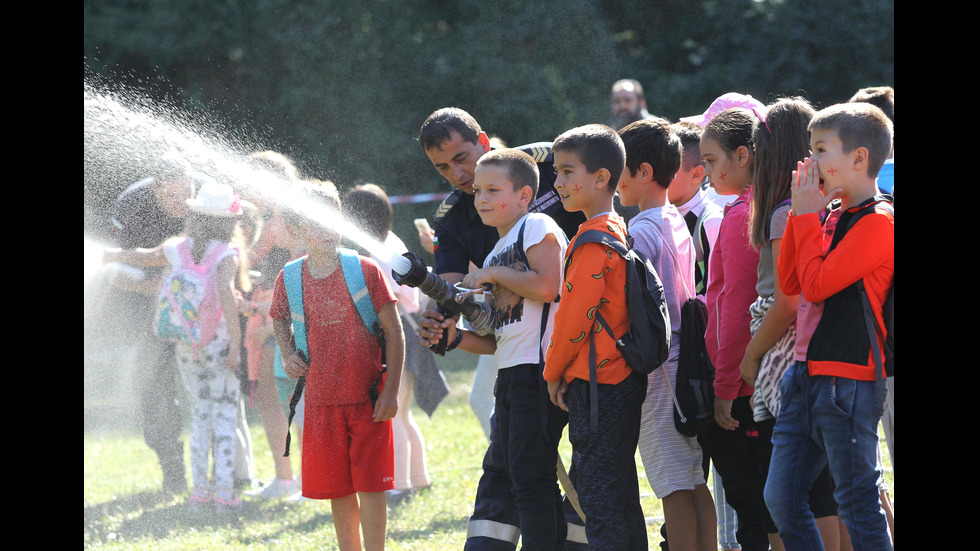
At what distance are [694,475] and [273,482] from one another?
3.63 meters

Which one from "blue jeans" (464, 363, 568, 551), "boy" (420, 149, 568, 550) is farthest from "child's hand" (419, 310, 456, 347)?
"blue jeans" (464, 363, 568, 551)

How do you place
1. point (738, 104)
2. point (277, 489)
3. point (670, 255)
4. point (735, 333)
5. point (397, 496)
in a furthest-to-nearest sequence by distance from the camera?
1. point (277, 489)
2. point (397, 496)
3. point (738, 104)
4. point (670, 255)
5. point (735, 333)

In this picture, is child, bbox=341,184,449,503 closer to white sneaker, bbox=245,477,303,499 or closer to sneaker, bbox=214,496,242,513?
white sneaker, bbox=245,477,303,499

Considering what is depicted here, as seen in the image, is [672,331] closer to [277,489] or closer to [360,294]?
[360,294]

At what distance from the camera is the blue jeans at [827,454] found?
9.84 feet

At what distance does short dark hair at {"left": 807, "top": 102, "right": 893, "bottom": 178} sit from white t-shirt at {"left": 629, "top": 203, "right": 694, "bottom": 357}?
2.78 feet

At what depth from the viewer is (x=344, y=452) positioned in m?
4.26

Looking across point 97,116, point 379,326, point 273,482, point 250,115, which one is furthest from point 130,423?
point 250,115

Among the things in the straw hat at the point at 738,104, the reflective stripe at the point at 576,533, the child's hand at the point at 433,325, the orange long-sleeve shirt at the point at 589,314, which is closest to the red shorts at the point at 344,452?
the child's hand at the point at 433,325

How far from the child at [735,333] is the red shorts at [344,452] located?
1.36 metres

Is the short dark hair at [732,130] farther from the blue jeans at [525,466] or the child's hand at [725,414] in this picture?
the blue jeans at [525,466]

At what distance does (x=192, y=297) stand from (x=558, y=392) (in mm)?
3239

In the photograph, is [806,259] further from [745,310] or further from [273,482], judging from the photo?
[273,482]

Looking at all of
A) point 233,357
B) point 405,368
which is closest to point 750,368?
point 405,368
